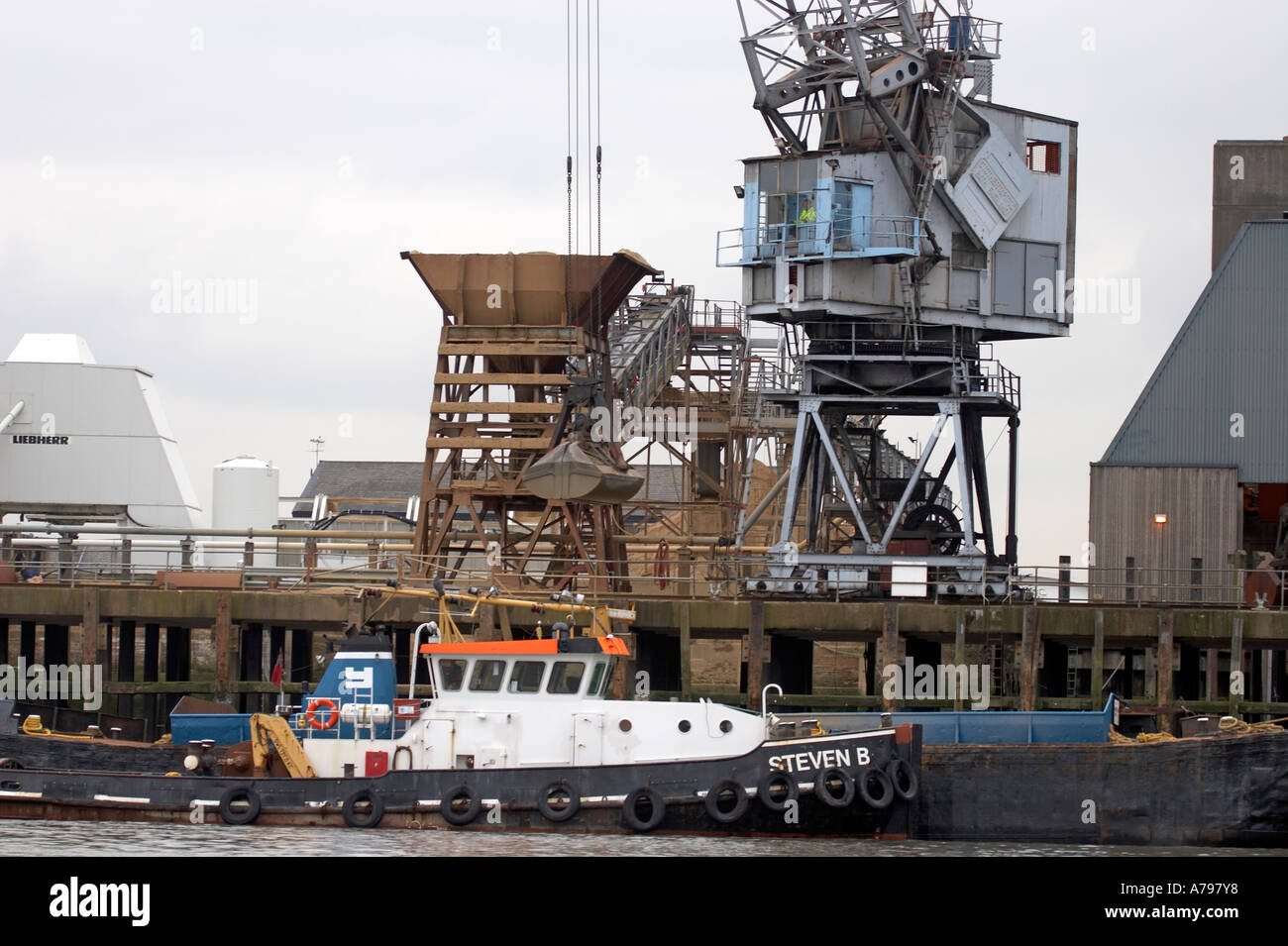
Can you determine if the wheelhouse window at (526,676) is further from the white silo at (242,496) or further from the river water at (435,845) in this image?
the white silo at (242,496)

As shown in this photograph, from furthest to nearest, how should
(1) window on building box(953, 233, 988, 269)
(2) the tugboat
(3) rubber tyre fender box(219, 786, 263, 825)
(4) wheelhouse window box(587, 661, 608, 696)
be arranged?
1. (1) window on building box(953, 233, 988, 269)
2. (4) wheelhouse window box(587, 661, 608, 696)
3. (3) rubber tyre fender box(219, 786, 263, 825)
4. (2) the tugboat

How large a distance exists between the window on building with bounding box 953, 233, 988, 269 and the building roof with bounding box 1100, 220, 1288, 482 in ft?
19.7

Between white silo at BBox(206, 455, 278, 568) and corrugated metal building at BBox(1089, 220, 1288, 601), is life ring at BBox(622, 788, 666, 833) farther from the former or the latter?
white silo at BBox(206, 455, 278, 568)

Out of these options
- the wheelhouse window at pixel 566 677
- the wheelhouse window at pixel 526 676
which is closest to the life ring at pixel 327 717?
the wheelhouse window at pixel 526 676

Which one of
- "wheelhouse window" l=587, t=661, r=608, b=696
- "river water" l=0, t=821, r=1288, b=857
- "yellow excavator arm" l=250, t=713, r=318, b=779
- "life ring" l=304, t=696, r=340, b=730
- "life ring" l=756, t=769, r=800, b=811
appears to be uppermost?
"wheelhouse window" l=587, t=661, r=608, b=696

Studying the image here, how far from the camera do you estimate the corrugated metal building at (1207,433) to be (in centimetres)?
4472

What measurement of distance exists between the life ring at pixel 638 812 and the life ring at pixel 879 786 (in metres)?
3.05

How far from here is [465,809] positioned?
2858 centimetres

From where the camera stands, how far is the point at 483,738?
96.1 ft

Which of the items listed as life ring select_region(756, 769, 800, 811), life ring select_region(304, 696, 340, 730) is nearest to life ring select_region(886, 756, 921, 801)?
life ring select_region(756, 769, 800, 811)

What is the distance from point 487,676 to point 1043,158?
72.9 feet

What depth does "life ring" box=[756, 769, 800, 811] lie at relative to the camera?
28312 millimetres

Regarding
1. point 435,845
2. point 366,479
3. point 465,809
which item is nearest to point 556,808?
point 465,809
